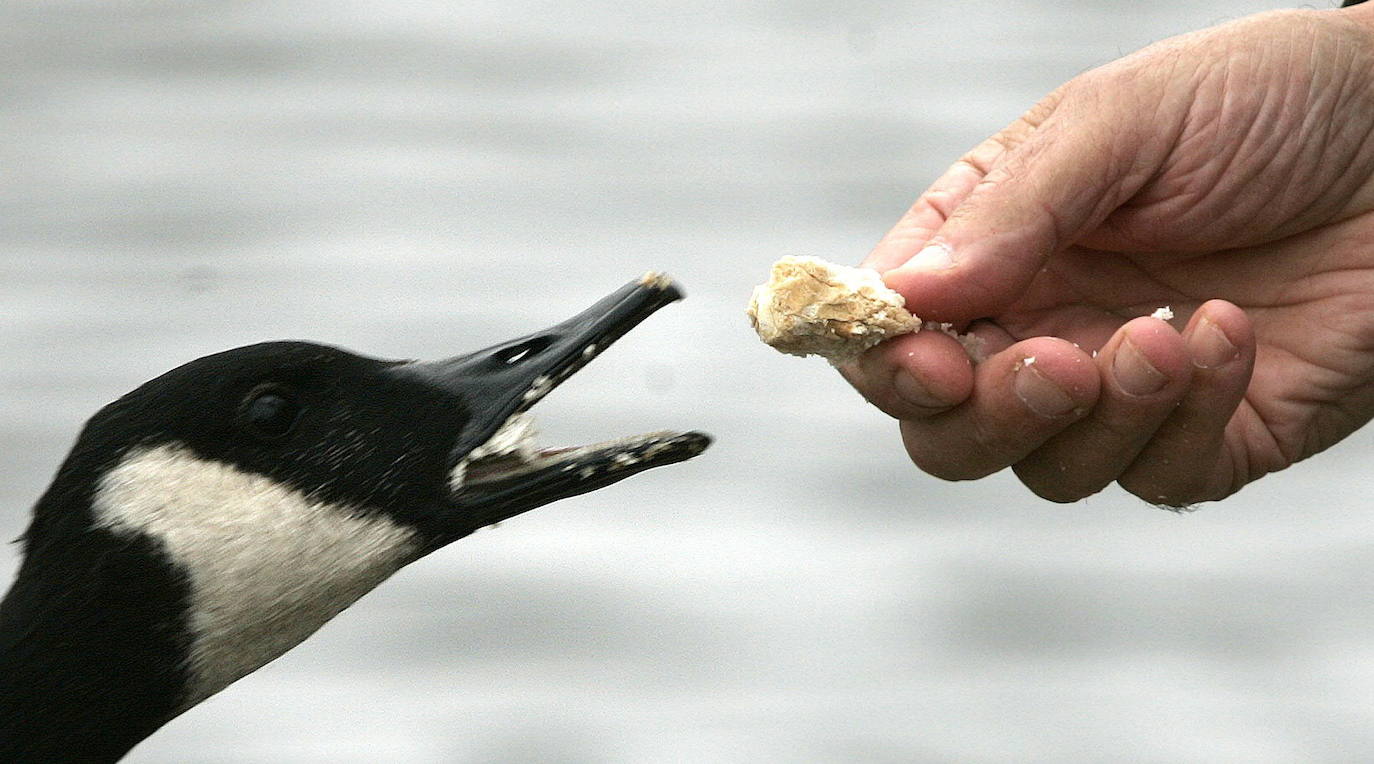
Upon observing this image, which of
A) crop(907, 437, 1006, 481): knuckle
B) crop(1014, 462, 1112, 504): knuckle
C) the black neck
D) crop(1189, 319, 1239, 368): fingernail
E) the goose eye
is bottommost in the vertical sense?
crop(1014, 462, 1112, 504): knuckle

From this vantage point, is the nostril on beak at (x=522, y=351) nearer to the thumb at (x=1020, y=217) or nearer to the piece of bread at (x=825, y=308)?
the piece of bread at (x=825, y=308)

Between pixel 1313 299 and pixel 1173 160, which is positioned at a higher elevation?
pixel 1173 160

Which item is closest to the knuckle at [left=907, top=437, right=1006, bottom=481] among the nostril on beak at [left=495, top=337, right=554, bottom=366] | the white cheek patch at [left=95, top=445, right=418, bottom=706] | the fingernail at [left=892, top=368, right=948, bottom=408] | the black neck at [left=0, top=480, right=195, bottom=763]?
the fingernail at [left=892, top=368, right=948, bottom=408]

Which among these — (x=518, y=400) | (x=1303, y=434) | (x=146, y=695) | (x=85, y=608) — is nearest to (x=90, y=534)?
(x=85, y=608)

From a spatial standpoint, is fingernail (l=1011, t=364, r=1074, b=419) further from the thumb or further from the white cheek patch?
the white cheek patch

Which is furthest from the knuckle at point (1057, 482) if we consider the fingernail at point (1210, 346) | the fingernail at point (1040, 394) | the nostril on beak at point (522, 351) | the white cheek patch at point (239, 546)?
the white cheek patch at point (239, 546)

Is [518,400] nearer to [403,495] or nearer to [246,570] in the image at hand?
[403,495]
